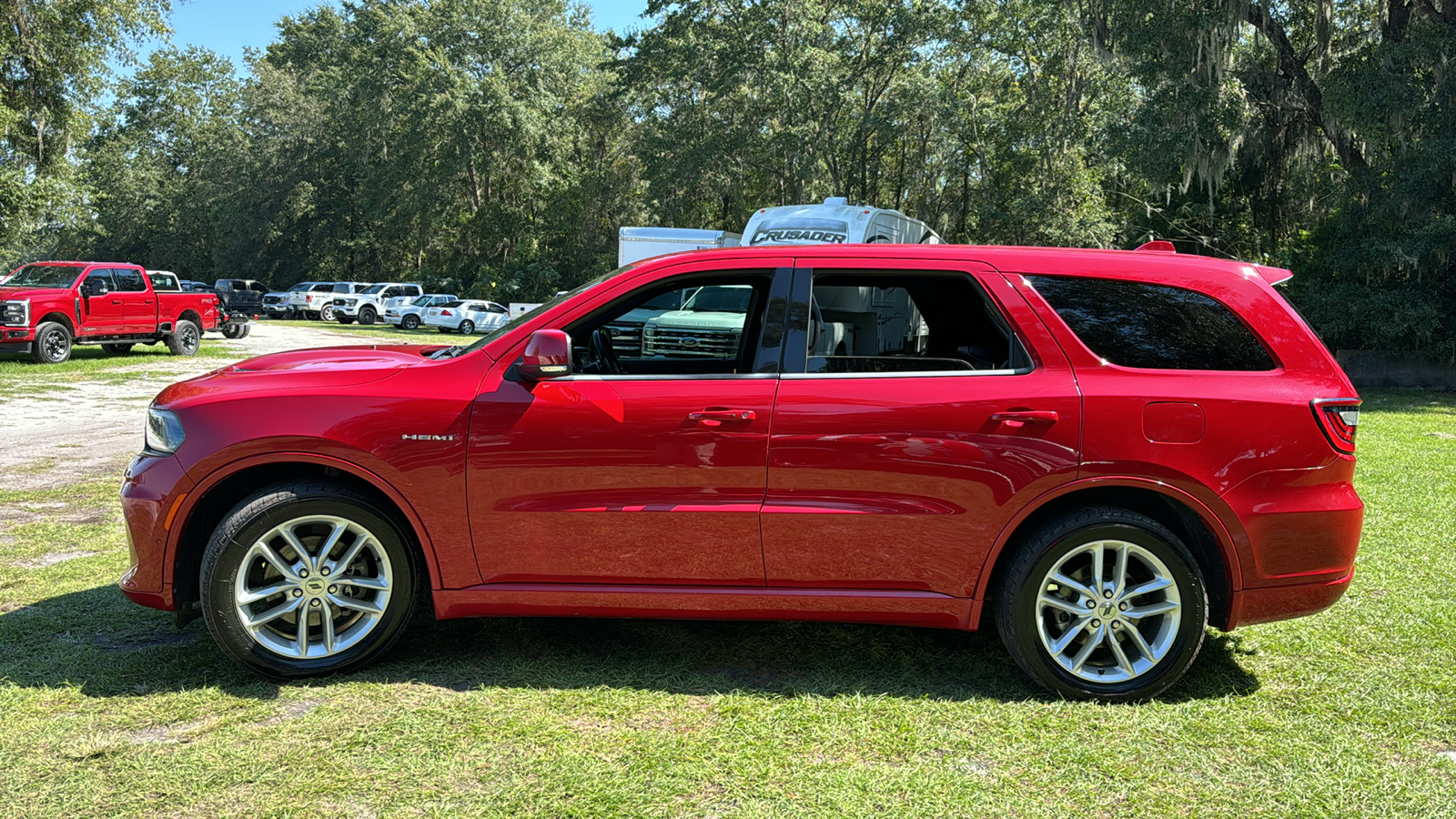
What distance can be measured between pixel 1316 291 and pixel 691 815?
21.8 m

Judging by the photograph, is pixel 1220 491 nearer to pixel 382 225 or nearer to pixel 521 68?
pixel 521 68

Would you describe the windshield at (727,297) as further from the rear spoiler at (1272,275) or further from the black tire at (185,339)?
the black tire at (185,339)

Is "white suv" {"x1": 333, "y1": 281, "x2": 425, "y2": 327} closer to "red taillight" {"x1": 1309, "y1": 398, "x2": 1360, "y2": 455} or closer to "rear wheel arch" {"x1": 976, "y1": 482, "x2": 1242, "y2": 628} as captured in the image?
"rear wheel arch" {"x1": 976, "y1": 482, "x2": 1242, "y2": 628}

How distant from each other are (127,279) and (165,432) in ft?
58.3

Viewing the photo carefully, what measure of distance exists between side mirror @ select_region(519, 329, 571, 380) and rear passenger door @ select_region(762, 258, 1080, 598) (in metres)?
0.82

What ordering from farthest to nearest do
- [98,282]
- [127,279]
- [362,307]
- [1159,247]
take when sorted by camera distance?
[362,307]
[127,279]
[98,282]
[1159,247]

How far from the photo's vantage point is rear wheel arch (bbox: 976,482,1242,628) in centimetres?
378

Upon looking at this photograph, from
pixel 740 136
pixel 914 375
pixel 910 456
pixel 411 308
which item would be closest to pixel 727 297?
pixel 914 375

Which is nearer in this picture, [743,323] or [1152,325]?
[1152,325]

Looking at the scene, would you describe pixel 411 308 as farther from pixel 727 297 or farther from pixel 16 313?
pixel 727 297

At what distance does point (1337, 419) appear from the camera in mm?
3783

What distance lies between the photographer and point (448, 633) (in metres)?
4.43

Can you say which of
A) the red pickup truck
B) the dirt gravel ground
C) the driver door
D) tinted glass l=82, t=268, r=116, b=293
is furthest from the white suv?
the driver door

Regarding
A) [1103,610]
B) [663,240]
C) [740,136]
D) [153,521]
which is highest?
[740,136]
